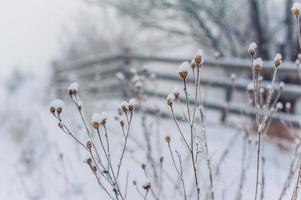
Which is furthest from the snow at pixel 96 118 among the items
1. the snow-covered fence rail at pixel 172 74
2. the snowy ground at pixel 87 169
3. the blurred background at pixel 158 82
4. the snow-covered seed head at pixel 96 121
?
the snow-covered fence rail at pixel 172 74

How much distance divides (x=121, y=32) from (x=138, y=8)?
16.0 meters

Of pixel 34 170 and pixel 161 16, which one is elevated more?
pixel 161 16

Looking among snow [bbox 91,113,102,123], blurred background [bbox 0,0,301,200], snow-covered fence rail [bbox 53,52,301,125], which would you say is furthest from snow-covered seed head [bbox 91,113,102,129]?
snow-covered fence rail [bbox 53,52,301,125]

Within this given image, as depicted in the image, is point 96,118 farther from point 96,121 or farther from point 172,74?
point 172,74

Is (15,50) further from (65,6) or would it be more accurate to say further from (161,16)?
(161,16)

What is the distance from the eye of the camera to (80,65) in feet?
26.1

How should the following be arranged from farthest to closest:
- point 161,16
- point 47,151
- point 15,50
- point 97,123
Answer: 1. point 15,50
2. point 161,16
3. point 47,151
4. point 97,123

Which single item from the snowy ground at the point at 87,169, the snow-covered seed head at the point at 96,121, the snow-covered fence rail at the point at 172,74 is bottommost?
the snow-covered seed head at the point at 96,121

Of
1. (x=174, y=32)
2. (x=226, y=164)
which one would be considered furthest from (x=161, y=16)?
(x=226, y=164)

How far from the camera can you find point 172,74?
19.1 ft

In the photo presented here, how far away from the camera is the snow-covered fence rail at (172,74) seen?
430cm

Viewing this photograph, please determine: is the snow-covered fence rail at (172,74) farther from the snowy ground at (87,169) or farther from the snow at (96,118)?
the snow at (96,118)

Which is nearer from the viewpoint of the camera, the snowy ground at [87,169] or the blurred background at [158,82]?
the snowy ground at [87,169]

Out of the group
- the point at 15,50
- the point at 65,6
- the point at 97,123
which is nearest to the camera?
the point at 97,123
